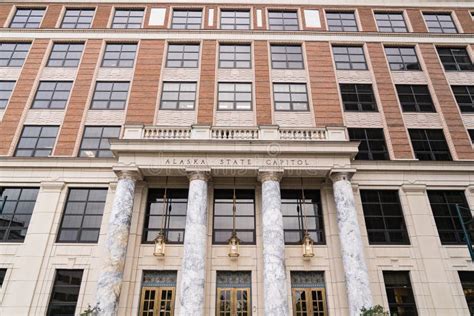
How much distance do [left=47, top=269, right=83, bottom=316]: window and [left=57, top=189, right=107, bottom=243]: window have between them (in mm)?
1595

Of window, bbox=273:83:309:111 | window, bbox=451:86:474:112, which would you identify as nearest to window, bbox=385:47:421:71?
window, bbox=451:86:474:112

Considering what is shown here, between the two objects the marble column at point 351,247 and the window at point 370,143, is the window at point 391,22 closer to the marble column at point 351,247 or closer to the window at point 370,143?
the window at point 370,143

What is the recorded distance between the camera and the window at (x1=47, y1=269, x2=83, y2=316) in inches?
578

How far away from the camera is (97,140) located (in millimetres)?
18594

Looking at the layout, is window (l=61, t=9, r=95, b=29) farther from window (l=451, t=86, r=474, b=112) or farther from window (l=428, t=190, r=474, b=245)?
window (l=451, t=86, r=474, b=112)

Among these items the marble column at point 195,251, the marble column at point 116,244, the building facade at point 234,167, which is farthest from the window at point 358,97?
the marble column at point 116,244

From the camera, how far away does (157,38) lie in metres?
22.4

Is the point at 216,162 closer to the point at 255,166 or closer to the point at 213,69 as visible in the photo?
the point at 255,166

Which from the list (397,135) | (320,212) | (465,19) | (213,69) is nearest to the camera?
(320,212)

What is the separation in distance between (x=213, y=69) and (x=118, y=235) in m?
12.0

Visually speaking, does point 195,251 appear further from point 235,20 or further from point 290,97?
point 235,20

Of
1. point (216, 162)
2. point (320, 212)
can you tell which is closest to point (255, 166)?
point (216, 162)

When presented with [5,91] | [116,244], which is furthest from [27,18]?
[116,244]

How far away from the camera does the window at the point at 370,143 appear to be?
60.3ft
